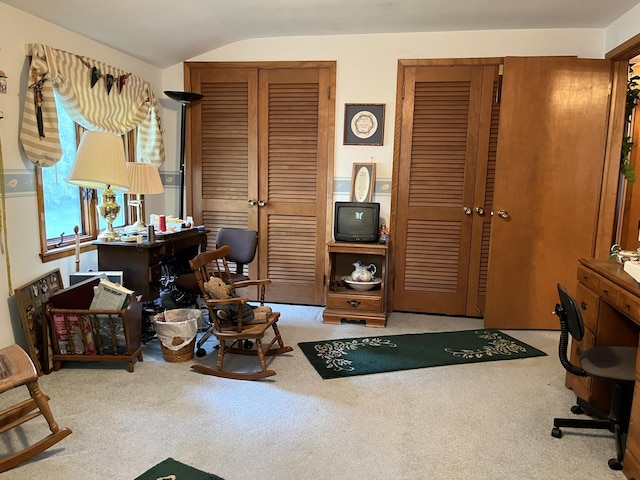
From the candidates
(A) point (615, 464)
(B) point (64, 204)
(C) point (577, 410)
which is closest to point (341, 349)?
(C) point (577, 410)

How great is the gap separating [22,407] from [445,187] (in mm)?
3256

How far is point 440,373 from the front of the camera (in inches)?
112

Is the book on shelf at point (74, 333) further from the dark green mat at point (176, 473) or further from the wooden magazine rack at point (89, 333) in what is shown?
the dark green mat at point (176, 473)

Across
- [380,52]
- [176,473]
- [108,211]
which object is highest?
[380,52]

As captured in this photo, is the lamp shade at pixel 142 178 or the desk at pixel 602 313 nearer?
the desk at pixel 602 313

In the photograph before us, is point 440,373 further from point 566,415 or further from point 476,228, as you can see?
point 476,228

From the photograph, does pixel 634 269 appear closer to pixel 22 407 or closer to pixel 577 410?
pixel 577 410

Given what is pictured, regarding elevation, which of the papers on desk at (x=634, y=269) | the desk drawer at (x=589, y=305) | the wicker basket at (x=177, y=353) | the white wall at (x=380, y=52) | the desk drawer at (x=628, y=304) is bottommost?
the wicker basket at (x=177, y=353)

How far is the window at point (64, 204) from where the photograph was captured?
298cm

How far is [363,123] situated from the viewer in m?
3.95

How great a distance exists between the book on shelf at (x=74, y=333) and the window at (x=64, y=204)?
50cm

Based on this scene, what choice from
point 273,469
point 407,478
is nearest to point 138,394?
point 273,469

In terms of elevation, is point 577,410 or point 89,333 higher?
point 89,333

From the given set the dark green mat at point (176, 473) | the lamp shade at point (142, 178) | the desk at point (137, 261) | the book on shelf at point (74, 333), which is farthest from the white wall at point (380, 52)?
the dark green mat at point (176, 473)
